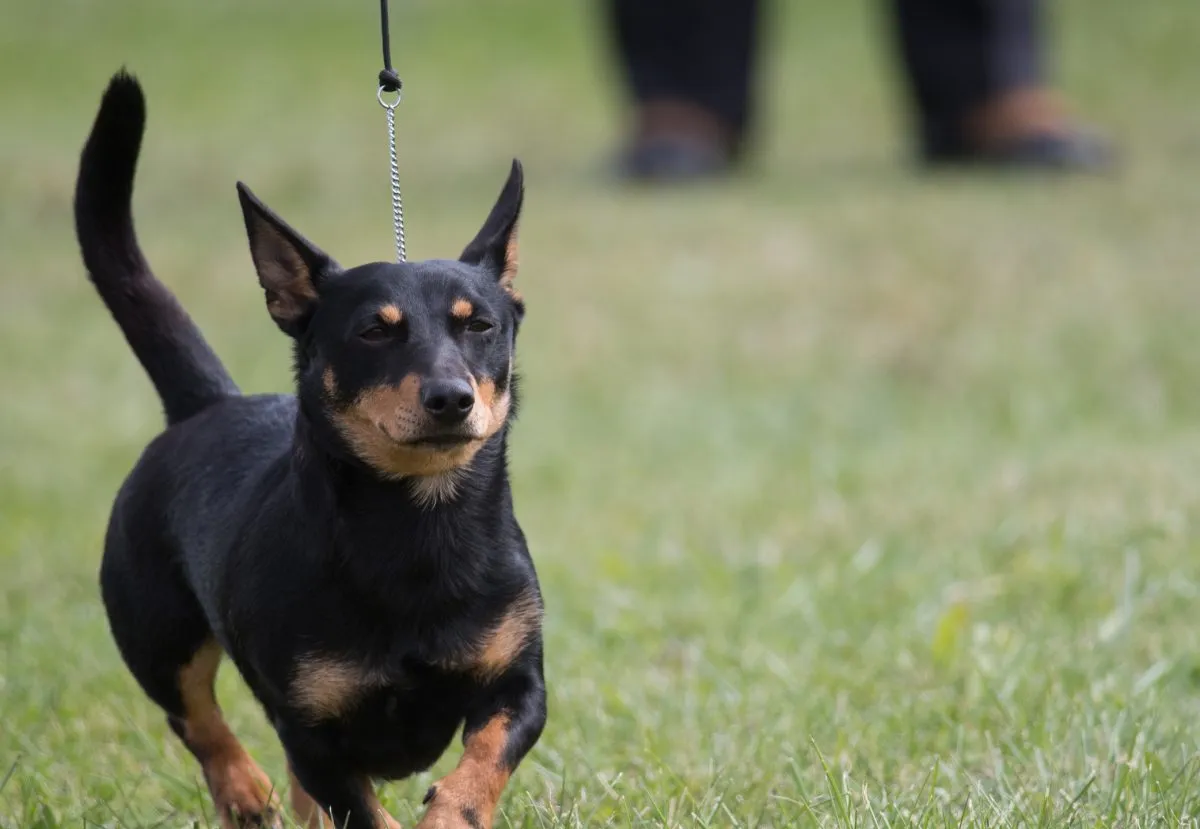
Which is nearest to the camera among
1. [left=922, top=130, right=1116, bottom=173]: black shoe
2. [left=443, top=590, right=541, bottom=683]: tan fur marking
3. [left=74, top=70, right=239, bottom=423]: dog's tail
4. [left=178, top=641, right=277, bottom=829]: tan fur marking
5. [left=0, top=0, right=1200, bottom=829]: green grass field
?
[left=443, top=590, right=541, bottom=683]: tan fur marking

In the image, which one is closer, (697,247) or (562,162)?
(697,247)

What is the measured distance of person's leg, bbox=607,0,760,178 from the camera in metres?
14.9

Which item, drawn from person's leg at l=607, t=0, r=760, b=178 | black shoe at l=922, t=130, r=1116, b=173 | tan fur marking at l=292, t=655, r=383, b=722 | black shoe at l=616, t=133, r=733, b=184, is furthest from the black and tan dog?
black shoe at l=922, t=130, r=1116, b=173

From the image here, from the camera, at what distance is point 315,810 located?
13.0ft

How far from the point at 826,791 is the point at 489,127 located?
53.4ft

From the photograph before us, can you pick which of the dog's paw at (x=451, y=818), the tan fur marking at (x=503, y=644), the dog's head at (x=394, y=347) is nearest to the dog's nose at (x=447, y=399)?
the dog's head at (x=394, y=347)

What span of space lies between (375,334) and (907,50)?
1271cm

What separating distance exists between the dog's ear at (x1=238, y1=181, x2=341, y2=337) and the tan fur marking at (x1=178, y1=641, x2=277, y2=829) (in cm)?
86

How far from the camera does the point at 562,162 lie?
56.5ft

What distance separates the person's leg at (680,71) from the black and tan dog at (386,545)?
11410 mm

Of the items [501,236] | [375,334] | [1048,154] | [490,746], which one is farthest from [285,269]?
[1048,154]

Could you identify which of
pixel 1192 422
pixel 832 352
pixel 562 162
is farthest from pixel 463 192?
pixel 1192 422

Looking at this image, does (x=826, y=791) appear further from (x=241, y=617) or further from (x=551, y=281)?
(x=551, y=281)

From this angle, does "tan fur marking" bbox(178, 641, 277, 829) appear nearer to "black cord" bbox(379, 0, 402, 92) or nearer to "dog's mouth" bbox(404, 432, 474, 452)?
"dog's mouth" bbox(404, 432, 474, 452)
